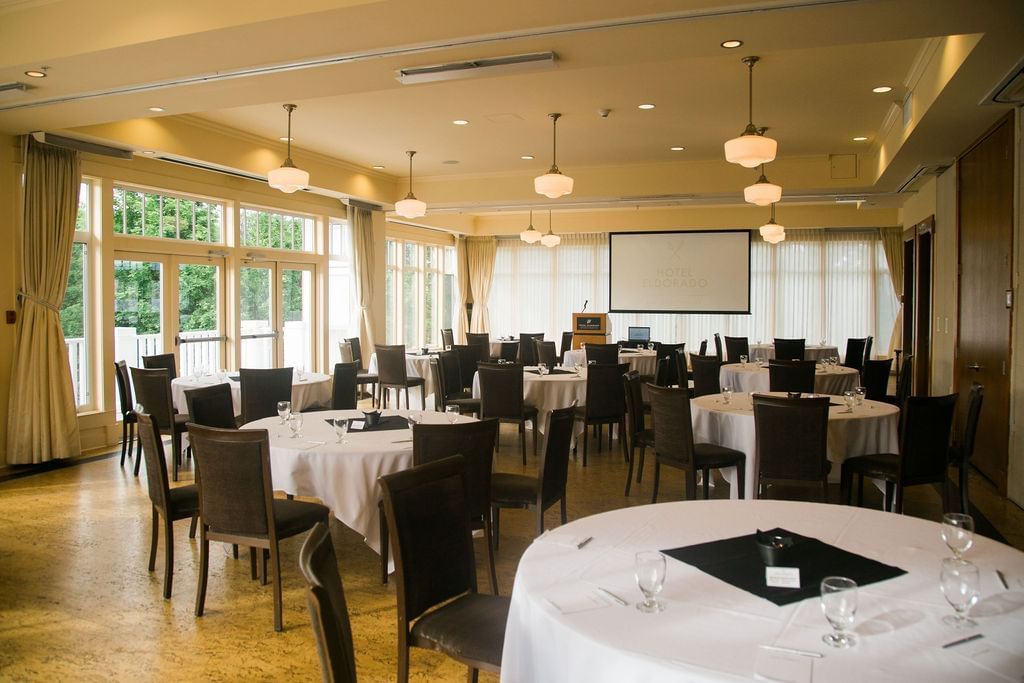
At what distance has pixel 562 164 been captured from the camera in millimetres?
10883

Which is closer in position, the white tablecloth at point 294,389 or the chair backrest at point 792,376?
the white tablecloth at point 294,389

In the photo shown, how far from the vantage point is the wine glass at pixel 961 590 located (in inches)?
72.7

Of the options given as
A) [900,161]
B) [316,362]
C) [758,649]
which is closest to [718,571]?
[758,649]

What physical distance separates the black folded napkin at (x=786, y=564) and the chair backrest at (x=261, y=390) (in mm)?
5056

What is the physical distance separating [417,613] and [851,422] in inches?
154

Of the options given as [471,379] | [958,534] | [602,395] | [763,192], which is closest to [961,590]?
[958,534]

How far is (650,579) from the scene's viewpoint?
6.30ft

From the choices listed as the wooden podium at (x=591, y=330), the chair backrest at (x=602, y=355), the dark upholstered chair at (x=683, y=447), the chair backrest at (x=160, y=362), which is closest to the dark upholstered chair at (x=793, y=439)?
the dark upholstered chair at (x=683, y=447)

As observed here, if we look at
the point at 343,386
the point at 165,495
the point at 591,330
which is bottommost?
the point at 165,495

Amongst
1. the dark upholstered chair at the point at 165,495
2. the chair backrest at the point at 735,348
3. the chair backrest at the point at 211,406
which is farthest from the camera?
the chair backrest at the point at 735,348

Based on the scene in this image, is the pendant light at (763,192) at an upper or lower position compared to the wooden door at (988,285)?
upper

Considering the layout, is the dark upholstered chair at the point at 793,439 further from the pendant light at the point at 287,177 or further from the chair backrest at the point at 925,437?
the pendant light at the point at 287,177

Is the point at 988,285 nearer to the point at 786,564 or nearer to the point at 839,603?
the point at 786,564

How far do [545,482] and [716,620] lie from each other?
90.4 inches
